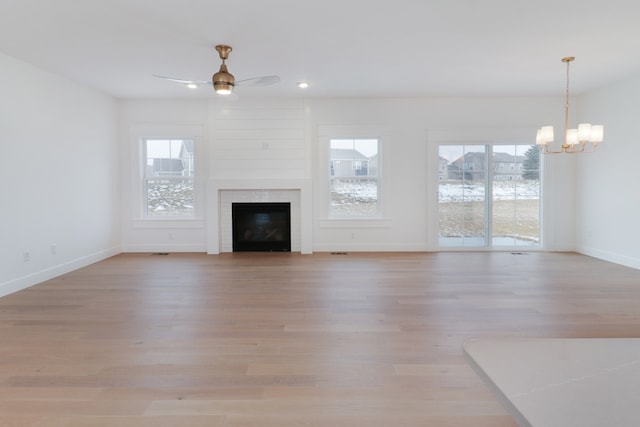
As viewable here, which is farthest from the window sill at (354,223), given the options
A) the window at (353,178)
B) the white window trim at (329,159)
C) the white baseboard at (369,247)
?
the white baseboard at (369,247)

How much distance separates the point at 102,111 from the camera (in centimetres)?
584

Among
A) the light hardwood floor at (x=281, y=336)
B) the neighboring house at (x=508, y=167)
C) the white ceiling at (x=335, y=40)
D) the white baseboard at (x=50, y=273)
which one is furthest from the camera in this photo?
the neighboring house at (x=508, y=167)

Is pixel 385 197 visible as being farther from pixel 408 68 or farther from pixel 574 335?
pixel 574 335

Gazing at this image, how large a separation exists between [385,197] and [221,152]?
303cm

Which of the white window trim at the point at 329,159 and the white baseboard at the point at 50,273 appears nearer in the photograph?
the white baseboard at the point at 50,273

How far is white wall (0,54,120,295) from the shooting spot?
4.07 metres

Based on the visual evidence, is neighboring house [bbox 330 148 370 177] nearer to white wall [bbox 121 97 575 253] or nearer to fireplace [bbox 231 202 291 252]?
white wall [bbox 121 97 575 253]

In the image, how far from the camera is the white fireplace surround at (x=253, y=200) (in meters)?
6.35

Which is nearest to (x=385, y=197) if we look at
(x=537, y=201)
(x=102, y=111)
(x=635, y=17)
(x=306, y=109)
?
(x=306, y=109)

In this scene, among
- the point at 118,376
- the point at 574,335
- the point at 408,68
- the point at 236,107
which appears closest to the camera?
the point at 118,376

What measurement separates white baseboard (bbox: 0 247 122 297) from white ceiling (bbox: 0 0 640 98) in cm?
257

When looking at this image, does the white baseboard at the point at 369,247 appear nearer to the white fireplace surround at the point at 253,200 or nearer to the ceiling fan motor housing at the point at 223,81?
the white fireplace surround at the point at 253,200

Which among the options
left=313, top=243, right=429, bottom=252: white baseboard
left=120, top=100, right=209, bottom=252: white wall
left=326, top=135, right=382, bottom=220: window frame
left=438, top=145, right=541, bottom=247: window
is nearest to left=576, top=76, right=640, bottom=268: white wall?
left=438, top=145, right=541, bottom=247: window

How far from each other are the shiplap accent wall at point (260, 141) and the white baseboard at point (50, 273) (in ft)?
7.30
